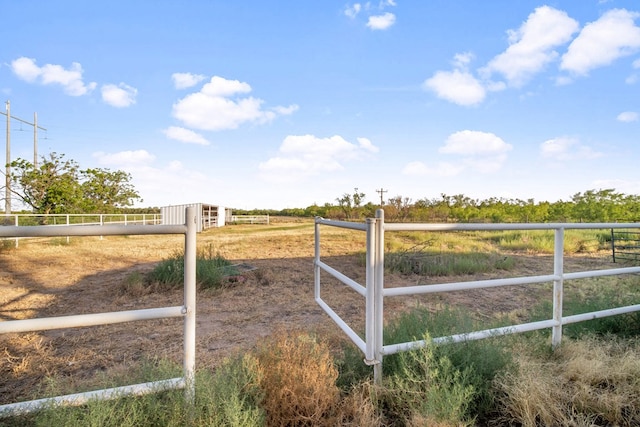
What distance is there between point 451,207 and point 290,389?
27285 millimetres

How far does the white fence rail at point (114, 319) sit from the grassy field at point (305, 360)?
7 centimetres

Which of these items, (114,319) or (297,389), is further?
(297,389)

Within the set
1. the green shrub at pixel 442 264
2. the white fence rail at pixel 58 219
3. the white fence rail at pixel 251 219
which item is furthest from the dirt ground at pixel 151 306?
the white fence rail at pixel 251 219

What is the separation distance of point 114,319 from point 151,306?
11.6ft

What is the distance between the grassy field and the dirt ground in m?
0.02

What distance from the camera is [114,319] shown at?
5.38 feet

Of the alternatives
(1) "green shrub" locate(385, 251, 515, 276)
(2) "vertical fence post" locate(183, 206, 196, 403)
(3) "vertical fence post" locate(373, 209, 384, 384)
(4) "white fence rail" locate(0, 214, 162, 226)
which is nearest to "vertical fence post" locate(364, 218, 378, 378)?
(3) "vertical fence post" locate(373, 209, 384, 384)

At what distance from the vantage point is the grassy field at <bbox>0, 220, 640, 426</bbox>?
5.53 feet

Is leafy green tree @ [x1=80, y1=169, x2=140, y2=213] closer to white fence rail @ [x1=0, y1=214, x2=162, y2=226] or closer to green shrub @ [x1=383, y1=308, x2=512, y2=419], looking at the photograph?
white fence rail @ [x1=0, y1=214, x2=162, y2=226]

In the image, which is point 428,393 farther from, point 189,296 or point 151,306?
point 151,306

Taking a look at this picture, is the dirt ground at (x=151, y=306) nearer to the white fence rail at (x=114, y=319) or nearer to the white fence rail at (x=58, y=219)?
the white fence rail at (x=114, y=319)

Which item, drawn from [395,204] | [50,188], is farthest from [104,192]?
[395,204]

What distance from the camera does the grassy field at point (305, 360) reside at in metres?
1.69

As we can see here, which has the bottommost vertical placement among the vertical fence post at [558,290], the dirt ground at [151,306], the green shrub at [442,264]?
the dirt ground at [151,306]
